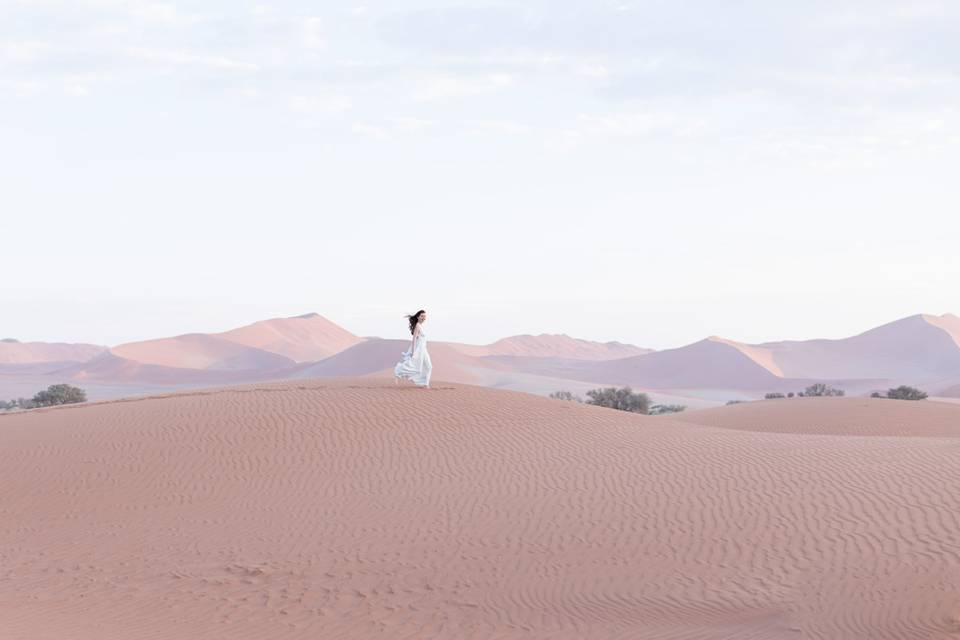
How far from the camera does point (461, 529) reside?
12953 millimetres

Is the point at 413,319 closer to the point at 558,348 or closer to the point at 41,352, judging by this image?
the point at 558,348

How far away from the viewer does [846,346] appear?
4946 inches

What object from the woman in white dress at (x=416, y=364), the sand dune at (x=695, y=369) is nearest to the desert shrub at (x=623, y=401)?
the woman in white dress at (x=416, y=364)

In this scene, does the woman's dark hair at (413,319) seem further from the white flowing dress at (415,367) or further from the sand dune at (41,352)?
the sand dune at (41,352)

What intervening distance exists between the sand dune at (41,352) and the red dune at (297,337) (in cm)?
3786

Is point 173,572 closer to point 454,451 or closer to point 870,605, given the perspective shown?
point 454,451

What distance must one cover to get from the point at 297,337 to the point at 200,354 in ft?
82.7

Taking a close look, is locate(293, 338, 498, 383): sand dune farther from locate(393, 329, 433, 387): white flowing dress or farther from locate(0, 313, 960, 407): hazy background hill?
locate(393, 329, 433, 387): white flowing dress

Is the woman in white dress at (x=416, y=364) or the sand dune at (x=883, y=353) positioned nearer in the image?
the woman in white dress at (x=416, y=364)

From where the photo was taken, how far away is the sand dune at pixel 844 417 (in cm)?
2575

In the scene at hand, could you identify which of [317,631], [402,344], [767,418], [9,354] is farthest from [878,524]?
[9,354]

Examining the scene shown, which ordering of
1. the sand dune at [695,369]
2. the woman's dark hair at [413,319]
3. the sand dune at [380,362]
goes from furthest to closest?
1. the sand dune at [695,369]
2. the sand dune at [380,362]
3. the woman's dark hair at [413,319]

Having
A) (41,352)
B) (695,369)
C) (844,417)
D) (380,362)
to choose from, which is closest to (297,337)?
(41,352)

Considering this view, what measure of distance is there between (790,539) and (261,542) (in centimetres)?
663
